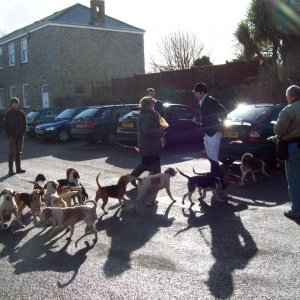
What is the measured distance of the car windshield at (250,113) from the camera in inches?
395

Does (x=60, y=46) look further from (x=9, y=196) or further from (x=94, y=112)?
(x=9, y=196)

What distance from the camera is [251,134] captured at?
9.73 meters

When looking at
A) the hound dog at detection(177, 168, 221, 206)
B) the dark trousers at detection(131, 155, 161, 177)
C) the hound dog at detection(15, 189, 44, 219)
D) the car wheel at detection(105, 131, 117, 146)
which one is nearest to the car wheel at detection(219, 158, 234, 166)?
the dark trousers at detection(131, 155, 161, 177)

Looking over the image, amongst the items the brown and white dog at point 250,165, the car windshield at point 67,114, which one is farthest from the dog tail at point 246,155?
the car windshield at point 67,114

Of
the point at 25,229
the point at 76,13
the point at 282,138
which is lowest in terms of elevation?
the point at 25,229

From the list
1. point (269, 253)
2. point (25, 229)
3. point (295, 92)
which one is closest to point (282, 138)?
point (295, 92)

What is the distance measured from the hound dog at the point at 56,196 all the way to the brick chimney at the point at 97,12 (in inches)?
1105

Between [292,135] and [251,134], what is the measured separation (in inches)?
131

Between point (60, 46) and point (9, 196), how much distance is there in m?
26.5

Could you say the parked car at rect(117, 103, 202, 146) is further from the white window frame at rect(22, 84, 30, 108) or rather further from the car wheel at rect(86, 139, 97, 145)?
the white window frame at rect(22, 84, 30, 108)

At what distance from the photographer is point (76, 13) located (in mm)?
33750

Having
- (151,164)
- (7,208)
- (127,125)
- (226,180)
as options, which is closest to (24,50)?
(127,125)

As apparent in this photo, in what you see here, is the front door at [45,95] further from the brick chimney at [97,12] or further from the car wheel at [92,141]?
the car wheel at [92,141]

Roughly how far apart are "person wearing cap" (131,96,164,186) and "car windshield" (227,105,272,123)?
2711 mm
